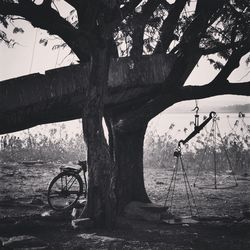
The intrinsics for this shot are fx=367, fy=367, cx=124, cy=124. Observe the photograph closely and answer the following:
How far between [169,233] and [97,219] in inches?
48.6

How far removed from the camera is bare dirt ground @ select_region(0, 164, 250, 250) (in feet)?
18.2

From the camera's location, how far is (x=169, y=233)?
618 cm

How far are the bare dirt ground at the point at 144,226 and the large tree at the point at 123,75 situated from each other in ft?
2.03

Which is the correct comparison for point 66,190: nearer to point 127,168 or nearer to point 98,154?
point 127,168

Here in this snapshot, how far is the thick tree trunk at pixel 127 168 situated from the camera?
759 cm

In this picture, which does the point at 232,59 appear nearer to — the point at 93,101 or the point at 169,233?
the point at 93,101

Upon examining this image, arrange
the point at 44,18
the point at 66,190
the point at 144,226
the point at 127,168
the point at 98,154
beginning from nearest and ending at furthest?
the point at 44,18 → the point at 98,154 → the point at 144,226 → the point at 127,168 → the point at 66,190

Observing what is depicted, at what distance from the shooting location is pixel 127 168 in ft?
25.2

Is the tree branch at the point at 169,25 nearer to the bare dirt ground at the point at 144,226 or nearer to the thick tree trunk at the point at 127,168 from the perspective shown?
the thick tree trunk at the point at 127,168

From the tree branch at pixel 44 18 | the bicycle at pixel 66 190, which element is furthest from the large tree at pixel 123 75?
the bicycle at pixel 66 190

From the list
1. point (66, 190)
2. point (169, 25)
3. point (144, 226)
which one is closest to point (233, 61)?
point (169, 25)

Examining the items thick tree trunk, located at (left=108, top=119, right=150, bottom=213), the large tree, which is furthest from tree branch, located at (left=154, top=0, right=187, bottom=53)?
thick tree trunk, located at (left=108, top=119, right=150, bottom=213)

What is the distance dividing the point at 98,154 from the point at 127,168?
1506 mm

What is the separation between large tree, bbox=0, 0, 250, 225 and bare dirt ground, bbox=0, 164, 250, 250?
24.4 inches
